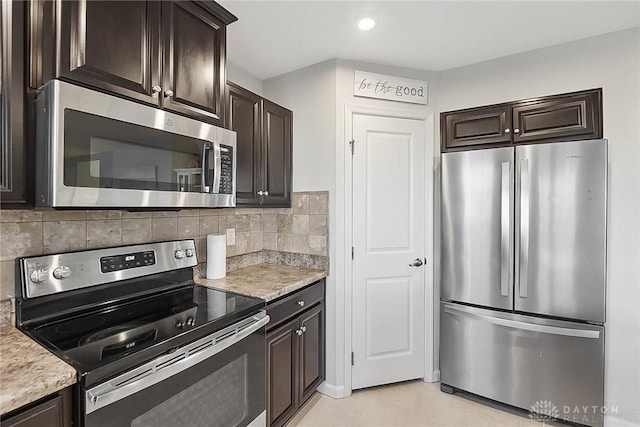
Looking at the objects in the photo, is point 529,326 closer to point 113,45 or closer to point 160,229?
point 160,229

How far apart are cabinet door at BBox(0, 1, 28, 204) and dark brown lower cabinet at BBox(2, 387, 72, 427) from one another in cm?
62

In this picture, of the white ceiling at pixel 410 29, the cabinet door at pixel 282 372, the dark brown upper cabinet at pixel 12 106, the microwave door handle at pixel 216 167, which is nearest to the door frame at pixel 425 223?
the white ceiling at pixel 410 29

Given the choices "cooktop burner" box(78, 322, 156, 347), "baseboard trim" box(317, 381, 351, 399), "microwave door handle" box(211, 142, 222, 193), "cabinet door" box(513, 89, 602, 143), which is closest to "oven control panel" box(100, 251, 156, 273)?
"cooktop burner" box(78, 322, 156, 347)

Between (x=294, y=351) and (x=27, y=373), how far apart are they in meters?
1.35

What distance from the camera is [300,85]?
8.36 feet

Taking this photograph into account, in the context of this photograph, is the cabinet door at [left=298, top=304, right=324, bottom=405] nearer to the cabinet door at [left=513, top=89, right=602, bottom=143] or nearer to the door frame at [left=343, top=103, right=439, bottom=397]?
the door frame at [left=343, top=103, right=439, bottom=397]

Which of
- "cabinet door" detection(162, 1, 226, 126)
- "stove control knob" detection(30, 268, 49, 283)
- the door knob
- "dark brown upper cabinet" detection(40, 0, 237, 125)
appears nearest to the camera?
"dark brown upper cabinet" detection(40, 0, 237, 125)

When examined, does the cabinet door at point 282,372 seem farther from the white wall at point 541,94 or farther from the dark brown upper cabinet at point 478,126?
the dark brown upper cabinet at point 478,126

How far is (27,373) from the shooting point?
0.92 meters

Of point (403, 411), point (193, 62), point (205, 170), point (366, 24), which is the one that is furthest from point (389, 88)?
point (403, 411)

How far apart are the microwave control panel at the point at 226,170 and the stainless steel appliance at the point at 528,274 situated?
1.55m

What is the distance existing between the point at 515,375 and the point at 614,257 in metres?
0.98

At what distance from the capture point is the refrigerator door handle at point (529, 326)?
1932mm

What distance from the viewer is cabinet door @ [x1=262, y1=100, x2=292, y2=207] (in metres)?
2.24
